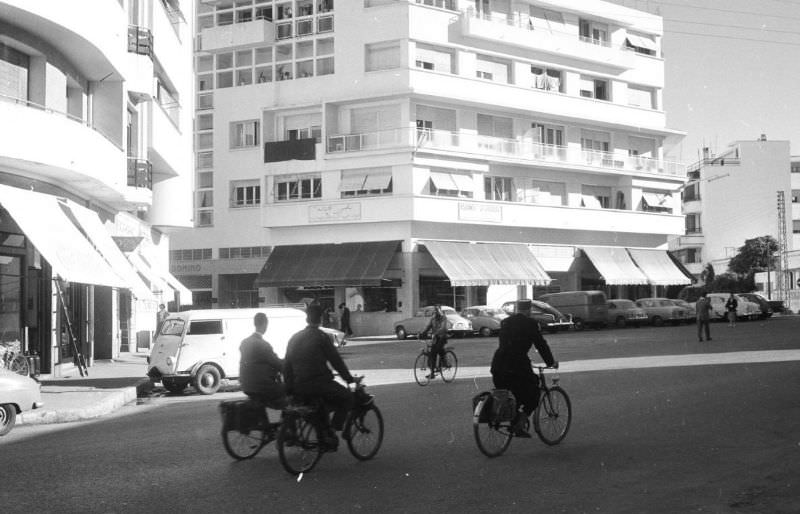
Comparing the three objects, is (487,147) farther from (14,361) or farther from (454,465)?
(454,465)

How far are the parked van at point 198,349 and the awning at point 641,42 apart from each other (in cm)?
4675

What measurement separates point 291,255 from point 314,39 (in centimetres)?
1171

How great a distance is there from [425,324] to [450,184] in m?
10.1

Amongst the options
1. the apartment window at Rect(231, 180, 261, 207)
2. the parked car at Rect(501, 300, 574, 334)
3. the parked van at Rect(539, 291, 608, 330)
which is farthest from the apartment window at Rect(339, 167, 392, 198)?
the parked van at Rect(539, 291, 608, 330)

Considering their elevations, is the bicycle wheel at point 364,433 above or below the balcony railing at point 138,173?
below

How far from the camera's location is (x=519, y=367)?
426 inches

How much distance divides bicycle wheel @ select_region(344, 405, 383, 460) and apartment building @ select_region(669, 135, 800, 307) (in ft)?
286

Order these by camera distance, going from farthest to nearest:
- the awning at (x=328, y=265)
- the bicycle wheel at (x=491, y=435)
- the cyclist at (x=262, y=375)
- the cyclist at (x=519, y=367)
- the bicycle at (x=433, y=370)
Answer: the awning at (x=328, y=265)
the bicycle at (x=433, y=370)
the cyclist at (x=262, y=375)
the cyclist at (x=519, y=367)
the bicycle wheel at (x=491, y=435)

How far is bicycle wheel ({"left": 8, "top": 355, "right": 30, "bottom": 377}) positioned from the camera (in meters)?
19.8

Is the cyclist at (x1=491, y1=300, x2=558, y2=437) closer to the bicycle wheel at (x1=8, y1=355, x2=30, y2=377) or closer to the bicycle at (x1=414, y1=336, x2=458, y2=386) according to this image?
the bicycle at (x1=414, y1=336, x2=458, y2=386)

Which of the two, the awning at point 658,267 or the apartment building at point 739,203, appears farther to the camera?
the apartment building at point 739,203

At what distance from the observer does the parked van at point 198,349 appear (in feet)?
67.5

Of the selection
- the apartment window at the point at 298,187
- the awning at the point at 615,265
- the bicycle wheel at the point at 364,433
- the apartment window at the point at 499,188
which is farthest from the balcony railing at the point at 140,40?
the awning at the point at 615,265

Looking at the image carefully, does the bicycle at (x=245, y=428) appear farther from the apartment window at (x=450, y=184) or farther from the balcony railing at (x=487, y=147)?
the apartment window at (x=450, y=184)
